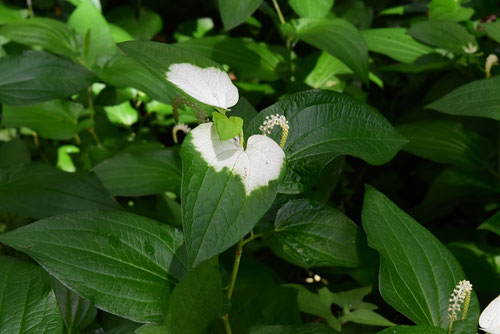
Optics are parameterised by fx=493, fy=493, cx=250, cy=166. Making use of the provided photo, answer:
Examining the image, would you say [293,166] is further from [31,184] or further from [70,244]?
[31,184]

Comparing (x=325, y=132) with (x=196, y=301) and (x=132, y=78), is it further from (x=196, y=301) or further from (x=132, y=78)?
(x=132, y=78)

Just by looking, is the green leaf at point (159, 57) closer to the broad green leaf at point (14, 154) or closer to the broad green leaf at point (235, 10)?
the broad green leaf at point (235, 10)

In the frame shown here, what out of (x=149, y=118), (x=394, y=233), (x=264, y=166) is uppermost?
(x=264, y=166)

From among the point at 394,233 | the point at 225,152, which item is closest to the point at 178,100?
the point at 225,152

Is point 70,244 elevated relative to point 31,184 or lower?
elevated

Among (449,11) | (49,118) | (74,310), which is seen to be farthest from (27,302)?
(449,11)

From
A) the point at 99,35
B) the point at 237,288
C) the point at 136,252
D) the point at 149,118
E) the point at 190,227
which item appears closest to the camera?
the point at 190,227
